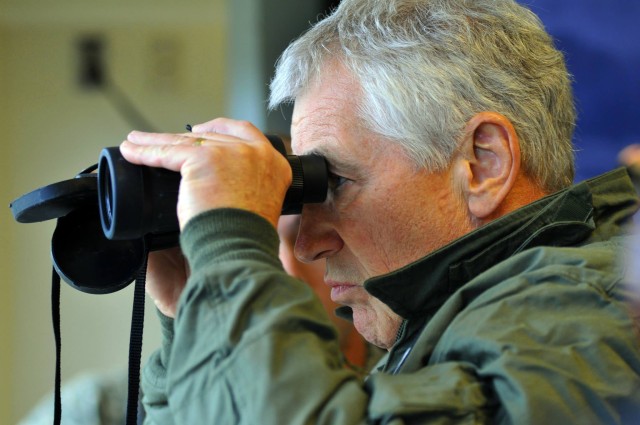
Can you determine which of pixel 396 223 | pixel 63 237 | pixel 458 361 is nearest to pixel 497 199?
pixel 396 223

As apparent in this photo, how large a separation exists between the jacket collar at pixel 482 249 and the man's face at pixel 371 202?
0.36 feet

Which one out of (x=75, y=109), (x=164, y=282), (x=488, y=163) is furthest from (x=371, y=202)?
(x=75, y=109)

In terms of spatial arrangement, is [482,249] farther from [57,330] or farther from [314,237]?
[57,330]

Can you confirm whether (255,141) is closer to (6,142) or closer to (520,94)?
(520,94)

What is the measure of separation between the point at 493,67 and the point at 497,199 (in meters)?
0.19

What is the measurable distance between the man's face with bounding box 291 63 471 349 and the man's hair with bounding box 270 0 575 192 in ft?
0.08

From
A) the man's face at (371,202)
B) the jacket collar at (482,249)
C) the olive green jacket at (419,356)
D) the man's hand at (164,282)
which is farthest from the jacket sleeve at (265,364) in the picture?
the man's hand at (164,282)

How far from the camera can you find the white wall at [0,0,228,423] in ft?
11.8

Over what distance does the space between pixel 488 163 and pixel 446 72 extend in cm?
14

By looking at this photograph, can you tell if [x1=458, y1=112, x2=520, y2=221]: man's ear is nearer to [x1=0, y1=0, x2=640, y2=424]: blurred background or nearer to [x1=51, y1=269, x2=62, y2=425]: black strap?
[x1=51, y1=269, x2=62, y2=425]: black strap

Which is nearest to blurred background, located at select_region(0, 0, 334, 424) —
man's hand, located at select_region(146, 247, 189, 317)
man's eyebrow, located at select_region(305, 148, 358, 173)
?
man's hand, located at select_region(146, 247, 189, 317)

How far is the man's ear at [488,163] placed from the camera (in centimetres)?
135

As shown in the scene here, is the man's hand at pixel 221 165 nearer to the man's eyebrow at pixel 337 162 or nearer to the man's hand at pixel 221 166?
the man's hand at pixel 221 166

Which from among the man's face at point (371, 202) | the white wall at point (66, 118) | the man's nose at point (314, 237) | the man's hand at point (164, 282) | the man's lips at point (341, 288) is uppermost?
the man's face at point (371, 202)
